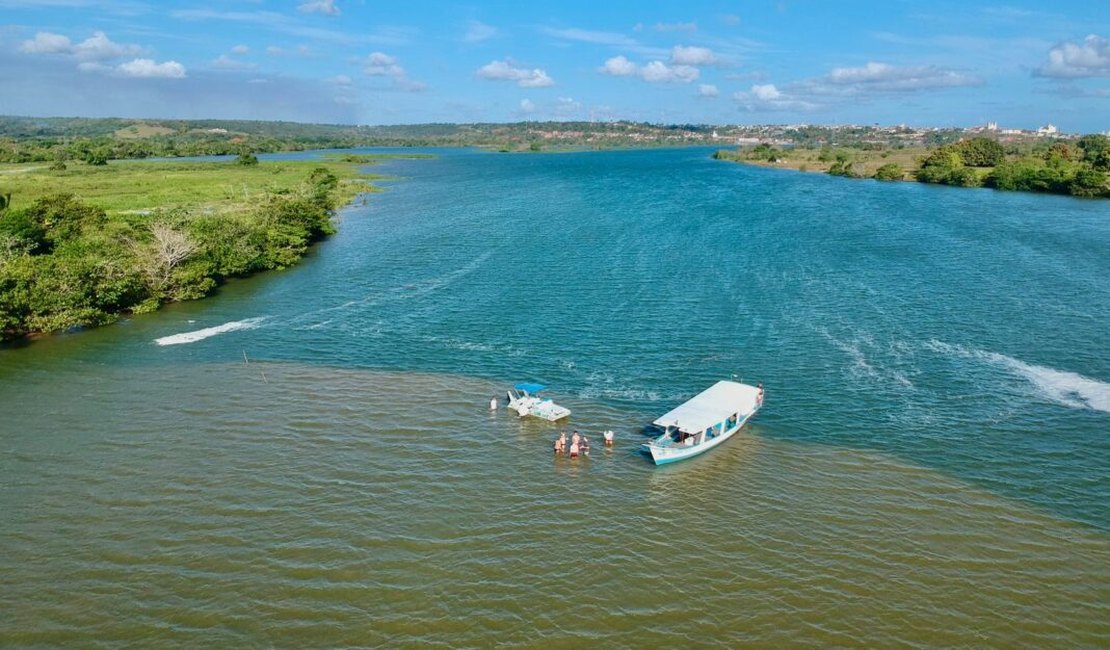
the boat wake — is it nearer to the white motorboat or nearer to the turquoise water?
the turquoise water

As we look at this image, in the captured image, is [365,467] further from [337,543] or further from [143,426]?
[143,426]

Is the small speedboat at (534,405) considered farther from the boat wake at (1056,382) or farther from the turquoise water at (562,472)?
the boat wake at (1056,382)

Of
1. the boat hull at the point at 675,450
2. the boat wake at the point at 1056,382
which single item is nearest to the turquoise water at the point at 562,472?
the boat wake at the point at 1056,382

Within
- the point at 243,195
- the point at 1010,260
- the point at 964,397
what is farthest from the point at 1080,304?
the point at 243,195

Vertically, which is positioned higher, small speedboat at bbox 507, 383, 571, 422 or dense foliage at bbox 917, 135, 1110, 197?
dense foliage at bbox 917, 135, 1110, 197

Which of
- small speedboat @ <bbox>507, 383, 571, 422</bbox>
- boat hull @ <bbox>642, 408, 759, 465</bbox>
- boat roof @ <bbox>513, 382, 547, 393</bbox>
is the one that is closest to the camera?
boat hull @ <bbox>642, 408, 759, 465</bbox>

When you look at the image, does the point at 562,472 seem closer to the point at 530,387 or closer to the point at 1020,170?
the point at 530,387

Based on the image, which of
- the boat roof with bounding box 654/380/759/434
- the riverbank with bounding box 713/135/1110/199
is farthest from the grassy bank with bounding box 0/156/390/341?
the riverbank with bounding box 713/135/1110/199
